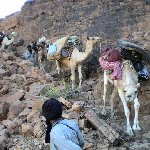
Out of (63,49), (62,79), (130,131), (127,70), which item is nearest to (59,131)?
(130,131)

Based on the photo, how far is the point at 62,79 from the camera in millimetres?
17500

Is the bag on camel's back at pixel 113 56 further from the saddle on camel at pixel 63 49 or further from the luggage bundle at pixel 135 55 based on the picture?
the saddle on camel at pixel 63 49

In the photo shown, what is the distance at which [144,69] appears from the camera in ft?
37.0

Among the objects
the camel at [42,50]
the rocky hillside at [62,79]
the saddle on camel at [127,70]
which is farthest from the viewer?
the camel at [42,50]

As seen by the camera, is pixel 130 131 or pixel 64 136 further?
pixel 130 131

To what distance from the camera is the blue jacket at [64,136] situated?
4992mm

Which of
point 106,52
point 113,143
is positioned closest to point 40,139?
point 113,143

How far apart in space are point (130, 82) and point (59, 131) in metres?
5.55

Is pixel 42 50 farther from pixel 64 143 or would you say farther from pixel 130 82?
pixel 64 143

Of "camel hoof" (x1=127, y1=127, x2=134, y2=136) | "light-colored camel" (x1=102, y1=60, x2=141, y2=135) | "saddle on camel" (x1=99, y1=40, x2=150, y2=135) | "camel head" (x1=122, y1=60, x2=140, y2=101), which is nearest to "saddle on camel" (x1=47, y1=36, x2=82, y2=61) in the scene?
"saddle on camel" (x1=99, y1=40, x2=150, y2=135)

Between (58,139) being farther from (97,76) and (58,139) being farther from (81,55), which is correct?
(97,76)

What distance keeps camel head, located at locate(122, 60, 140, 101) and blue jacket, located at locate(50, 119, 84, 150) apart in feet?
17.1

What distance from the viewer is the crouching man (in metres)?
5.00

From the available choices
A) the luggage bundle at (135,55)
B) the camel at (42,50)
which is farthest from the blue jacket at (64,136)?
the camel at (42,50)
